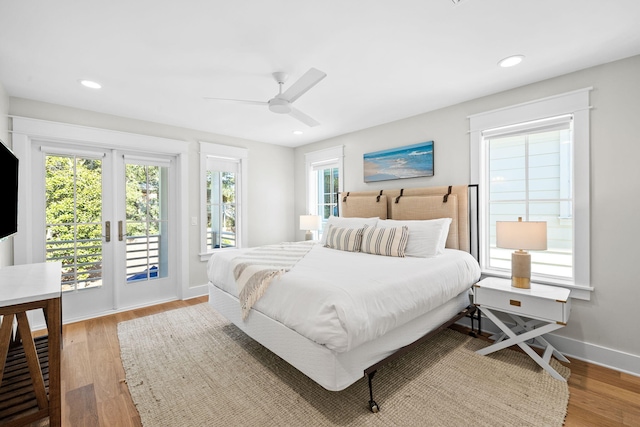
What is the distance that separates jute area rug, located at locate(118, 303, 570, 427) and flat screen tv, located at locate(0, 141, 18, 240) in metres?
1.37

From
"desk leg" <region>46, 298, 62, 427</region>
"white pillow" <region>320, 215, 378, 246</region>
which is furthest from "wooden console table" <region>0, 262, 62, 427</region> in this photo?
"white pillow" <region>320, 215, 378, 246</region>

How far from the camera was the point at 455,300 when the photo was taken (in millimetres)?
2729

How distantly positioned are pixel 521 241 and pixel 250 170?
393 centimetres

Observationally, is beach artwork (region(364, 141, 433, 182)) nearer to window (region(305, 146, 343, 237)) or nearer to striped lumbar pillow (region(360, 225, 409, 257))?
window (region(305, 146, 343, 237))

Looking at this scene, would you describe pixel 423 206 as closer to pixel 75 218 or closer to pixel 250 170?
pixel 250 170

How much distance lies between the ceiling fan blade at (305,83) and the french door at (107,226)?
2.59 m

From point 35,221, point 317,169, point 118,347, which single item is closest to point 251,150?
point 317,169

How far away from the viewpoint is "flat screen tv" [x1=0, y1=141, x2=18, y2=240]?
6.64 ft

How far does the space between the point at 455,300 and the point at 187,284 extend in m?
3.53

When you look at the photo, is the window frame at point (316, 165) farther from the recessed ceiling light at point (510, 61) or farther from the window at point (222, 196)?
the recessed ceiling light at point (510, 61)

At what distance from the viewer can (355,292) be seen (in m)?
1.77

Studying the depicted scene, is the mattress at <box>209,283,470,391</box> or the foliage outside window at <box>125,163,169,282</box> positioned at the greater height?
the foliage outside window at <box>125,163,169,282</box>

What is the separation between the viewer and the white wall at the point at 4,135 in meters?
2.72

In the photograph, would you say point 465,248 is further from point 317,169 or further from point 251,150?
point 251,150
